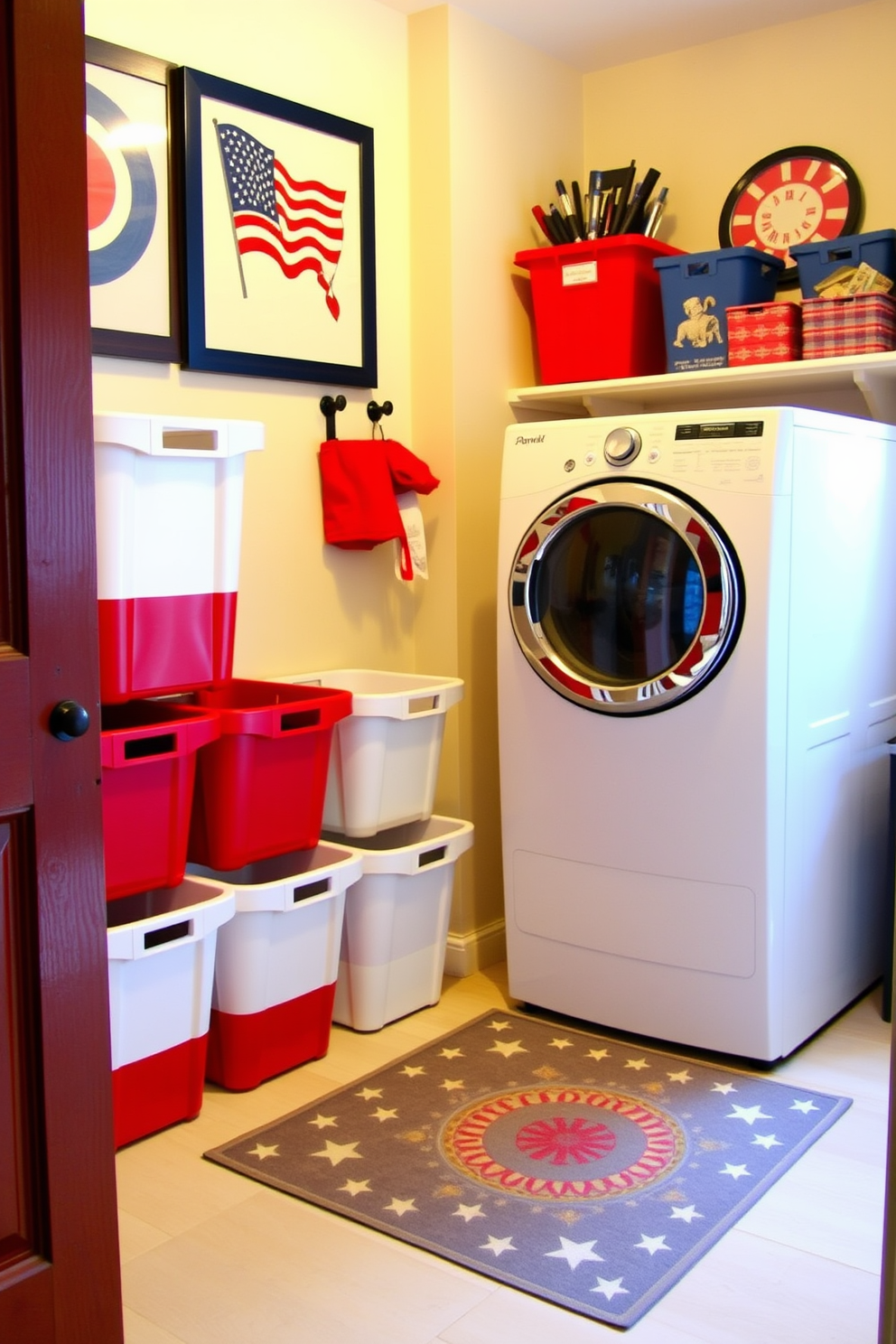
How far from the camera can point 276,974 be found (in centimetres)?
262

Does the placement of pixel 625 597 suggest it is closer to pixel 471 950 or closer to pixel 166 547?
pixel 166 547

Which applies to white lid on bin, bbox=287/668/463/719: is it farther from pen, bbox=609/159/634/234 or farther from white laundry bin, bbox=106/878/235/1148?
pen, bbox=609/159/634/234

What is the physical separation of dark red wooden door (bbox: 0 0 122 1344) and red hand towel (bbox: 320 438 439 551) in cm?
142

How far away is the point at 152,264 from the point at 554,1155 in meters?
1.90

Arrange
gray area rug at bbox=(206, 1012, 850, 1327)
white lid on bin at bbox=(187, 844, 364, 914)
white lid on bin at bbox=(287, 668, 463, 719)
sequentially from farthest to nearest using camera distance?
white lid on bin at bbox=(287, 668, 463, 719), white lid on bin at bbox=(187, 844, 364, 914), gray area rug at bbox=(206, 1012, 850, 1327)

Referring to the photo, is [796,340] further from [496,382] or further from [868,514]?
[496,382]

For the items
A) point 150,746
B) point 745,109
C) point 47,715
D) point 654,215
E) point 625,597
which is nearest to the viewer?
point 47,715

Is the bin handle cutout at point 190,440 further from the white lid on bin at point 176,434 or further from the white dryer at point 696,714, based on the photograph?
the white dryer at point 696,714

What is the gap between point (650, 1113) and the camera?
2492mm

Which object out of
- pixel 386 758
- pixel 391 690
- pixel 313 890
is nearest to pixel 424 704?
pixel 386 758

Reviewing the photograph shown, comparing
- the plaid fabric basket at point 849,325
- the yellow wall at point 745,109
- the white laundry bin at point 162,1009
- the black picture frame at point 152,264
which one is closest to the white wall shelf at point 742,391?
the plaid fabric basket at point 849,325

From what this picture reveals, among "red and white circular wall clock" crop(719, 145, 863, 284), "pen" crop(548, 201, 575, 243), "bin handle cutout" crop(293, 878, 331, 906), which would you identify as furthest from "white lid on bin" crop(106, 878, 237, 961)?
"red and white circular wall clock" crop(719, 145, 863, 284)

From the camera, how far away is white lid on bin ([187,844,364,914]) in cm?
252

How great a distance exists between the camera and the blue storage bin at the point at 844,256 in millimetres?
2906
